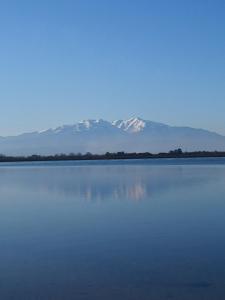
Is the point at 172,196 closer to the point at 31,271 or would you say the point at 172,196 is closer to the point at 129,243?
the point at 129,243

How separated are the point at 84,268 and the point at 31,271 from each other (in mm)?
737

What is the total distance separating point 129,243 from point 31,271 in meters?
2.29

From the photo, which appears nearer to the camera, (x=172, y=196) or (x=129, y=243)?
(x=129, y=243)

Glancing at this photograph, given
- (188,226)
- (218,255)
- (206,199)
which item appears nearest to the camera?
(218,255)

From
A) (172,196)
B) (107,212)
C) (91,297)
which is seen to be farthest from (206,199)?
(91,297)

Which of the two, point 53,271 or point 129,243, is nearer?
point 53,271

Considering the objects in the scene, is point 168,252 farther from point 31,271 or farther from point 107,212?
point 107,212

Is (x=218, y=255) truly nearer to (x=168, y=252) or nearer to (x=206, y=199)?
(x=168, y=252)

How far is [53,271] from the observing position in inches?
302

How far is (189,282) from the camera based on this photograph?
6.89 meters

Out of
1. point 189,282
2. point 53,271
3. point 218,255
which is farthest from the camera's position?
point 218,255

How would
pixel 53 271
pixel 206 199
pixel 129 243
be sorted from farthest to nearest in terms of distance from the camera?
1. pixel 206 199
2. pixel 129 243
3. pixel 53 271

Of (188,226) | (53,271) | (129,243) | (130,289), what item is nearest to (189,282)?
(130,289)

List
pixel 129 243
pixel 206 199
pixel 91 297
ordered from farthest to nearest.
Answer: pixel 206 199 → pixel 129 243 → pixel 91 297
